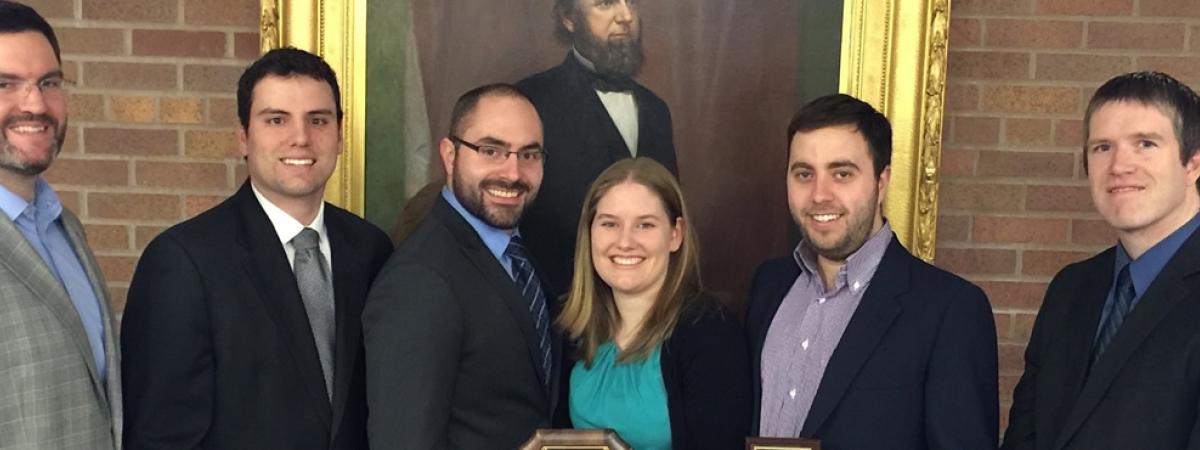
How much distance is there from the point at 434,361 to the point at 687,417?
60 cm

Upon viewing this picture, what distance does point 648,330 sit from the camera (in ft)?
9.41

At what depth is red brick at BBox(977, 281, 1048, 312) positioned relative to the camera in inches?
147

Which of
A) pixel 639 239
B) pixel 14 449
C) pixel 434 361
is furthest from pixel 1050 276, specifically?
pixel 14 449

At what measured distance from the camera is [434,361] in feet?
8.64

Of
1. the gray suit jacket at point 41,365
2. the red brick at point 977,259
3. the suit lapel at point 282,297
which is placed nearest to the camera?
the gray suit jacket at point 41,365

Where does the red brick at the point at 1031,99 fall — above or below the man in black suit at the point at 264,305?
above

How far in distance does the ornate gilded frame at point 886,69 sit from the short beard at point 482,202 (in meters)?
0.76

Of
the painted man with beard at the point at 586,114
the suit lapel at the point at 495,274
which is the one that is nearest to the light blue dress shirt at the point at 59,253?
the suit lapel at the point at 495,274

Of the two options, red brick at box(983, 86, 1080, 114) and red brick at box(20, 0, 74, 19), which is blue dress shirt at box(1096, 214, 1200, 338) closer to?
red brick at box(983, 86, 1080, 114)

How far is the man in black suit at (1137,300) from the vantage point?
94.7 inches

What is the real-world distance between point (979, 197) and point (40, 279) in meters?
2.66

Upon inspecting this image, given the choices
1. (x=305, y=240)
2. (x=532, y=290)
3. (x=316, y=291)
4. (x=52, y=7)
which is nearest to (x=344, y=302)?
(x=316, y=291)

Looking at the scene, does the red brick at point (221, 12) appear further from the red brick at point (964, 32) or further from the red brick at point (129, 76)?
the red brick at point (964, 32)

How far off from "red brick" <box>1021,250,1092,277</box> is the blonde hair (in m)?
1.31
